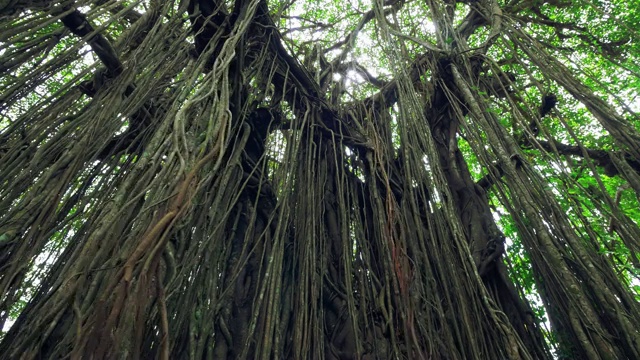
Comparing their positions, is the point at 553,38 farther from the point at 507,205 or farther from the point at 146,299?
the point at 146,299

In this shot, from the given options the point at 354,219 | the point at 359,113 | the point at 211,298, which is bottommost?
the point at 211,298

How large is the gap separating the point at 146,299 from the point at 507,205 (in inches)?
59.8

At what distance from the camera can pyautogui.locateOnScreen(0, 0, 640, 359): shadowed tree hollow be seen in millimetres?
980

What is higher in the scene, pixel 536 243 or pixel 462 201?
pixel 462 201

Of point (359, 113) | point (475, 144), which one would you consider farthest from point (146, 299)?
point (359, 113)

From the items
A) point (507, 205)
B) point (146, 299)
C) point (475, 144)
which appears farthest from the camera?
point (475, 144)

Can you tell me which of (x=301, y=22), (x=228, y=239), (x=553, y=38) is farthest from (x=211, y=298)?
(x=553, y=38)

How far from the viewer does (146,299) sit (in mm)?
771

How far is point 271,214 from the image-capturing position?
1723 millimetres

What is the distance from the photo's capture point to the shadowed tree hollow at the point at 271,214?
980 millimetres

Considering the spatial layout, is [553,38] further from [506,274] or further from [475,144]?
[506,274]

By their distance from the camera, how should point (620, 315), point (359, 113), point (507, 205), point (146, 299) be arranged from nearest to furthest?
point (146, 299) → point (620, 315) → point (507, 205) → point (359, 113)

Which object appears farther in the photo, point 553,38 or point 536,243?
point 553,38

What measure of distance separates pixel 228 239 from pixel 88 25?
3.48ft
